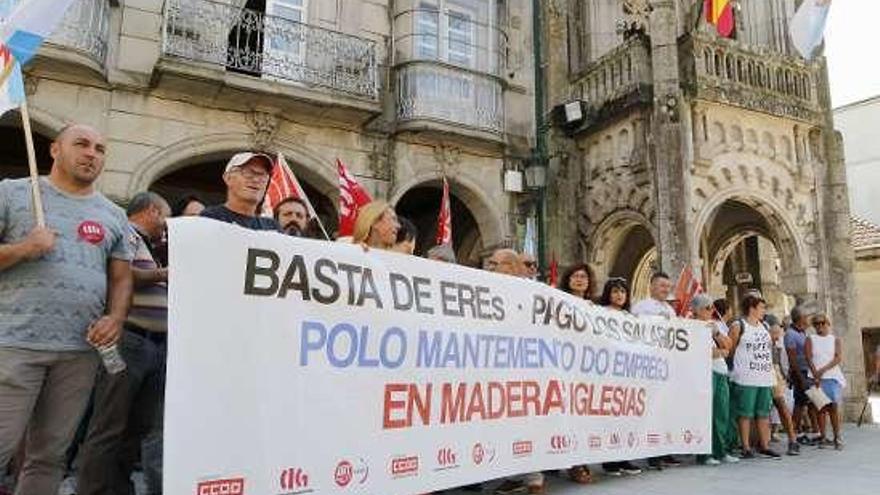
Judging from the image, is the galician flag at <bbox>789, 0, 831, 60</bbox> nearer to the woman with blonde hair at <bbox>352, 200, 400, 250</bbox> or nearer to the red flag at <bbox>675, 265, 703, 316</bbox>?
the red flag at <bbox>675, 265, 703, 316</bbox>

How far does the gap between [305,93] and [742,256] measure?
39.8ft

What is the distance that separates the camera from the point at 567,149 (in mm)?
12641

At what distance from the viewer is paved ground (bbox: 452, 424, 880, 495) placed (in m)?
5.14

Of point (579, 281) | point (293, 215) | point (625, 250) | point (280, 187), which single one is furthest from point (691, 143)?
point (293, 215)

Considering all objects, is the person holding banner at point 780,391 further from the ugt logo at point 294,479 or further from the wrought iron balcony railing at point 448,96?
the ugt logo at point 294,479

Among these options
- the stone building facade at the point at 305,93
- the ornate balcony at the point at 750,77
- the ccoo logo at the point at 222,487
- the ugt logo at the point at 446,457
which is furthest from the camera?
the ornate balcony at the point at 750,77

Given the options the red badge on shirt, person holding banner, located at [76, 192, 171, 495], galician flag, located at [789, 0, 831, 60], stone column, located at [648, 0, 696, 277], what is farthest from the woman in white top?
the red badge on shirt

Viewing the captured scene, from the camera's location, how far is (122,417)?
12.0 ft

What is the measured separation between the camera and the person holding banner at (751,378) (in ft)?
22.7

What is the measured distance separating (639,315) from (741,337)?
1.45 metres

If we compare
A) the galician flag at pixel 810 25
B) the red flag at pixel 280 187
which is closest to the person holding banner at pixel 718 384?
the red flag at pixel 280 187

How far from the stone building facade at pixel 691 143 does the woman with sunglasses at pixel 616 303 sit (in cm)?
462

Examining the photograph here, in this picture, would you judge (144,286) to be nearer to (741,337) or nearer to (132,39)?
(741,337)

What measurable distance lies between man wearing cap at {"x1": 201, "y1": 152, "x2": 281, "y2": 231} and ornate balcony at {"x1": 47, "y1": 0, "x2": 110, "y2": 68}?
640 centimetres
